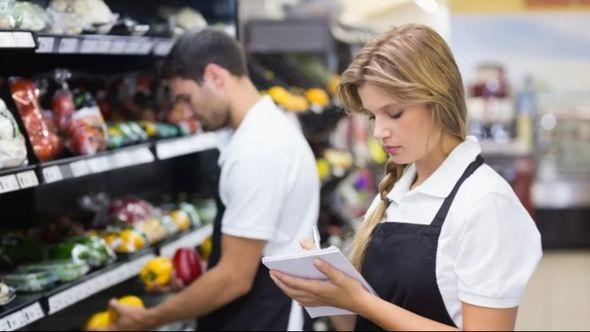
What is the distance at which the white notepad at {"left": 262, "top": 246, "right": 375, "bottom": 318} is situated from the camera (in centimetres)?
200

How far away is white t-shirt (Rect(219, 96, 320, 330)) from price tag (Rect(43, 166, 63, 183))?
591 millimetres

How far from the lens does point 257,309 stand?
334 cm

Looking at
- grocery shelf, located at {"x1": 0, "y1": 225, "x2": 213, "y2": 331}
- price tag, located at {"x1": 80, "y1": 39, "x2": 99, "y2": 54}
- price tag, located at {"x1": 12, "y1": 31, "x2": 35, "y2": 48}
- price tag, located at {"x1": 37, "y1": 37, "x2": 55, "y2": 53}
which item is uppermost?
price tag, located at {"x1": 12, "y1": 31, "x2": 35, "y2": 48}

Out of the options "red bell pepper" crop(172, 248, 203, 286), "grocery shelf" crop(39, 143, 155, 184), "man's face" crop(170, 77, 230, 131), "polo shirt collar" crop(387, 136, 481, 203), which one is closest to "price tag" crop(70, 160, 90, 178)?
"grocery shelf" crop(39, 143, 155, 184)

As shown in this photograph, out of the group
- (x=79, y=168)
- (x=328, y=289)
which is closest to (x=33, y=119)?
(x=79, y=168)

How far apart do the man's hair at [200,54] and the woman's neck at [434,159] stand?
3.86 feet

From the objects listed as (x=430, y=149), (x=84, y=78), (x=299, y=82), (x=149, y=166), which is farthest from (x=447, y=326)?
(x=299, y=82)

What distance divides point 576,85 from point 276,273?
9424mm

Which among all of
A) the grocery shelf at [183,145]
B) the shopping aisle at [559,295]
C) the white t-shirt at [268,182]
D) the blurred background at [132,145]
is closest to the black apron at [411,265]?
the blurred background at [132,145]

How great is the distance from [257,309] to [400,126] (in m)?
1.44

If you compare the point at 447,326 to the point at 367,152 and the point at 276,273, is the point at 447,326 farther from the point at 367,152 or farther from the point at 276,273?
the point at 367,152

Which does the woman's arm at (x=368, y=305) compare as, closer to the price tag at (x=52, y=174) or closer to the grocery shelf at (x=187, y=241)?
the price tag at (x=52, y=174)

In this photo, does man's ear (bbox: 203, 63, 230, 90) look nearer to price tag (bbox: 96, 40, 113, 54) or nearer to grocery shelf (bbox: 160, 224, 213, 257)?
price tag (bbox: 96, 40, 113, 54)

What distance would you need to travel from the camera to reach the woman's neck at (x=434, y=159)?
2.19 meters
